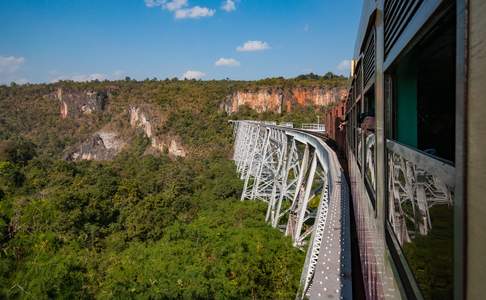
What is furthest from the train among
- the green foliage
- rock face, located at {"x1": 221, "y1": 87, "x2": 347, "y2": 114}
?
rock face, located at {"x1": 221, "y1": 87, "x2": 347, "y2": 114}

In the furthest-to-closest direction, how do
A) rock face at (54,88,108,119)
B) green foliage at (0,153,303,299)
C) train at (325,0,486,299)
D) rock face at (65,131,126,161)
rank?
rock face at (54,88,108,119), rock face at (65,131,126,161), green foliage at (0,153,303,299), train at (325,0,486,299)

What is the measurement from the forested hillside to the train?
864cm

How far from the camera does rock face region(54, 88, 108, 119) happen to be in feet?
239

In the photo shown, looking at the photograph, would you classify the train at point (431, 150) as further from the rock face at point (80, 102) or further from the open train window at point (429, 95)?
the rock face at point (80, 102)

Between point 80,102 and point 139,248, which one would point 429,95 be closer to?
point 139,248

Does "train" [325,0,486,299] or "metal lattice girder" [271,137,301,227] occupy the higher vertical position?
"train" [325,0,486,299]

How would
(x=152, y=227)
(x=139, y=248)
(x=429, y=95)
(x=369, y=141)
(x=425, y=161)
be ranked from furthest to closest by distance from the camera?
(x=152, y=227)
(x=139, y=248)
(x=369, y=141)
(x=429, y=95)
(x=425, y=161)

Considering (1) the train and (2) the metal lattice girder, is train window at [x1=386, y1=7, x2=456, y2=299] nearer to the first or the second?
(1) the train

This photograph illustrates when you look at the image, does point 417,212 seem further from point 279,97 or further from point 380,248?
point 279,97

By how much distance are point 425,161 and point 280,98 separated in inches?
2354

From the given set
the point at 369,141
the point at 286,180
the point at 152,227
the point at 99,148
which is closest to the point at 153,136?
the point at 99,148

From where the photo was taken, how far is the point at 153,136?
63000 mm

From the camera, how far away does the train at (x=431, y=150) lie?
750 millimetres

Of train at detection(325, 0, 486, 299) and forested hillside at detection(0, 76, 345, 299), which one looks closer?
train at detection(325, 0, 486, 299)
